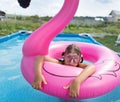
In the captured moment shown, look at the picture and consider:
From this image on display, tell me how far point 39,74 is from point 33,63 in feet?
0.89

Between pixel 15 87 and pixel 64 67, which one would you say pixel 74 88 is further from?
pixel 15 87

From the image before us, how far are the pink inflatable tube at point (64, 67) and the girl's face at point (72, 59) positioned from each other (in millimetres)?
151

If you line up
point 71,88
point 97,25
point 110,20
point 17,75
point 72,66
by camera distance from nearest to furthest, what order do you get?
point 71,88 < point 72,66 < point 17,75 < point 97,25 < point 110,20

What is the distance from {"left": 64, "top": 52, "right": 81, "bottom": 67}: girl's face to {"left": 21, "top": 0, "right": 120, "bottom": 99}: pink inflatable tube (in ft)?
0.50

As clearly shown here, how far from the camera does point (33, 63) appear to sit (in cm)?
274

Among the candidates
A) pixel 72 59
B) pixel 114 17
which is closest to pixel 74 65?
pixel 72 59

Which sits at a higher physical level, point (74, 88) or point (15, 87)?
point (74, 88)

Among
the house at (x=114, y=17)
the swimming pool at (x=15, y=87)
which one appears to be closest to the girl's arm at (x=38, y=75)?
the swimming pool at (x=15, y=87)

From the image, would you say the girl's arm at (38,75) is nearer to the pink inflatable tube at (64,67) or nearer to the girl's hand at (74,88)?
the pink inflatable tube at (64,67)

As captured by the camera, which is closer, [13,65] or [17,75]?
[17,75]

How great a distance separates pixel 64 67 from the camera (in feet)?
8.46

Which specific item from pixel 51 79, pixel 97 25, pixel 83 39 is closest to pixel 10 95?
pixel 51 79

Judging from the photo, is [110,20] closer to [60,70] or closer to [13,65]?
[13,65]

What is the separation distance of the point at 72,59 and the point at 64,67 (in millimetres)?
184
